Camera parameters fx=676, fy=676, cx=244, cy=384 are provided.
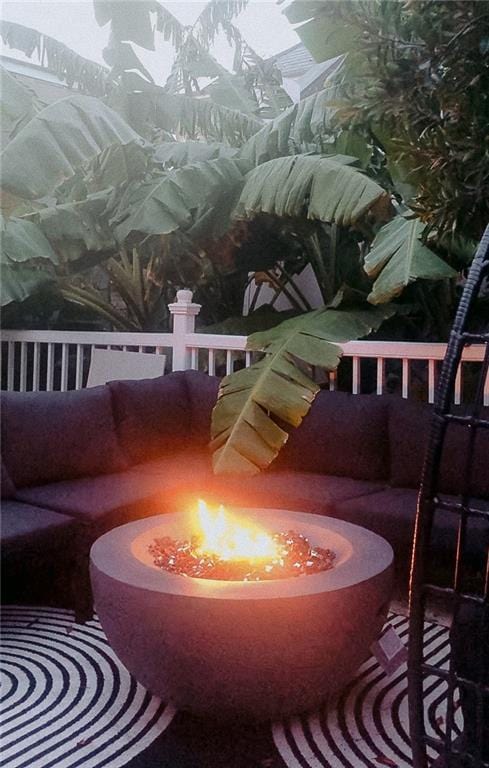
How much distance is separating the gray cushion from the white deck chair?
4.59 feet

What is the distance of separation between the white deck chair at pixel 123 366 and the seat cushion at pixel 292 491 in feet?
3.54

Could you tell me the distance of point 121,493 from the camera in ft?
8.91

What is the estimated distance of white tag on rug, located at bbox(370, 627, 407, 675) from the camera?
6.19ft

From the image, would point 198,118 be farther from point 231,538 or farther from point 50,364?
point 231,538

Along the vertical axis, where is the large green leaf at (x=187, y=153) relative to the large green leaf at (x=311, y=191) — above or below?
above

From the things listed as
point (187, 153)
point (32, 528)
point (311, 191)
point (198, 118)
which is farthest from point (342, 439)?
point (198, 118)

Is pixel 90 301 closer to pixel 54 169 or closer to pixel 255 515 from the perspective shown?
pixel 54 169

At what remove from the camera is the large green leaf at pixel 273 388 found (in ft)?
8.07

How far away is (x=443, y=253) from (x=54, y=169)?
194cm

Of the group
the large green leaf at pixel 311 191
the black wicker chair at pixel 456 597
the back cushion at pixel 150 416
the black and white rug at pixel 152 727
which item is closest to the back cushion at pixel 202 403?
the back cushion at pixel 150 416

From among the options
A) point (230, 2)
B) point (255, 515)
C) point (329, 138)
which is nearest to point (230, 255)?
point (329, 138)

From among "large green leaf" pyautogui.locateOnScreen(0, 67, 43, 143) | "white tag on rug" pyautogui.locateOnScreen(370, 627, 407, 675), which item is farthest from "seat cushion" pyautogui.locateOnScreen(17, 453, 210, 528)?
"large green leaf" pyautogui.locateOnScreen(0, 67, 43, 143)

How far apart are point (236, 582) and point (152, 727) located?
48cm

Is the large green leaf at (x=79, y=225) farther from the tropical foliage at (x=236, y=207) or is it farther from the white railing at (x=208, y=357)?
the white railing at (x=208, y=357)
